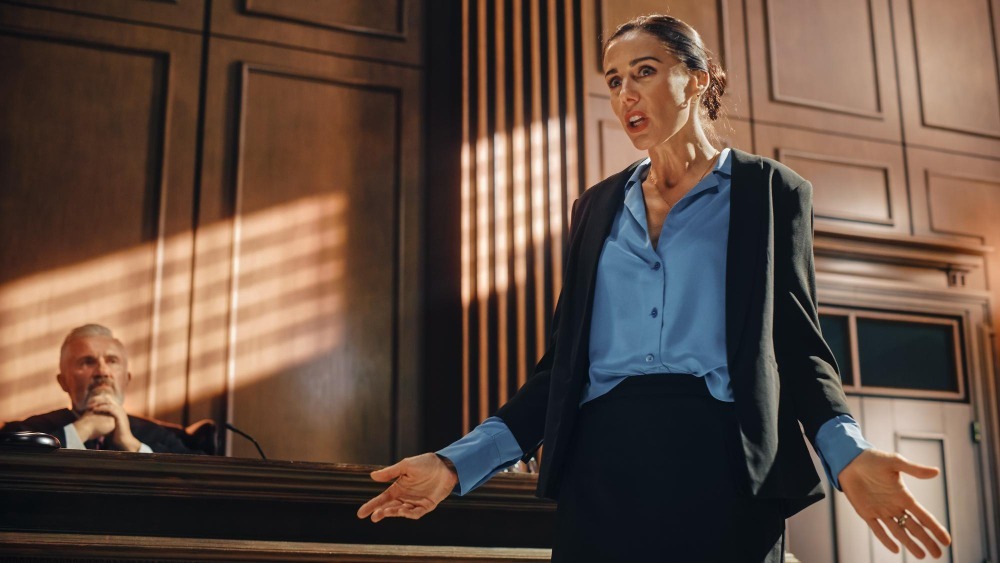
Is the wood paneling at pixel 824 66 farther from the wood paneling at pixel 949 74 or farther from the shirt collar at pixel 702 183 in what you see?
the shirt collar at pixel 702 183

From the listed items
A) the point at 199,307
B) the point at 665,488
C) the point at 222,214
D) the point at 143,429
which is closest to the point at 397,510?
the point at 665,488

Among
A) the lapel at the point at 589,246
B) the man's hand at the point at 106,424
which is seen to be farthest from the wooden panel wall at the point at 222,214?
the lapel at the point at 589,246

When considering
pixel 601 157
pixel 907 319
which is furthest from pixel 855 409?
pixel 601 157

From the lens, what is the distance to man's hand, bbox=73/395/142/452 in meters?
3.20

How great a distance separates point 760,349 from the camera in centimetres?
110

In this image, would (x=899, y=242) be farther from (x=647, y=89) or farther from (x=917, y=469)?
(x=917, y=469)

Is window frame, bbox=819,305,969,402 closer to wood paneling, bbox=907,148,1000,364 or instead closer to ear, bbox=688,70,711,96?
wood paneling, bbox=907,148,1000,364

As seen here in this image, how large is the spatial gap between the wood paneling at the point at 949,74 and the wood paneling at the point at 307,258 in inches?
107

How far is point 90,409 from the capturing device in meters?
3.25

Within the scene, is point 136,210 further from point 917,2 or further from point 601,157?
point 917,2

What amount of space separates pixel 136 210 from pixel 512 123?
158cm

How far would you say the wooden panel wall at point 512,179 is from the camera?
4.11 metres

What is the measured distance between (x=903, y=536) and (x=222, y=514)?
142 centimetres

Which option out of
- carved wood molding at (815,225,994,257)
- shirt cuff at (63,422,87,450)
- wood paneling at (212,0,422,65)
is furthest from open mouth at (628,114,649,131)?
carved wood molding at (815,225,994,257)
